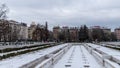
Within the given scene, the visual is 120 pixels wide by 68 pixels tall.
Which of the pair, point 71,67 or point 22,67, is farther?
point 71,67

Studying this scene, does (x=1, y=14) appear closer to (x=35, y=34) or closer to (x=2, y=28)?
(x=2, y=28)

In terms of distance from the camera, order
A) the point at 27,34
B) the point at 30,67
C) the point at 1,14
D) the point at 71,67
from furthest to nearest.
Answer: the point at 27,34 → the point at 1,14 → the point at 71,67 → the point at 30,67

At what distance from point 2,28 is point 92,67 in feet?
134

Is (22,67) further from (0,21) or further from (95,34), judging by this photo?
(95,34)

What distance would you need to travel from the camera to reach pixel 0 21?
181ft

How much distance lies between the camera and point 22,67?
40.1 ft

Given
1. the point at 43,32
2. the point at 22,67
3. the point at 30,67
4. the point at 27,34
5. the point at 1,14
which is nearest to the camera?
the point at 22,67

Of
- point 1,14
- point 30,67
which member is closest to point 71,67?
point 30,67

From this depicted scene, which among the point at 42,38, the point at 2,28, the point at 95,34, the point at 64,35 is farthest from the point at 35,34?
the point at 2,28

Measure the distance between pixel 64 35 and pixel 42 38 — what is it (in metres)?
17.0

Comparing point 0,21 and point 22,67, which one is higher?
point 0,21

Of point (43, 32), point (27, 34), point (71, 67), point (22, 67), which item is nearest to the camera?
point (22, 67)

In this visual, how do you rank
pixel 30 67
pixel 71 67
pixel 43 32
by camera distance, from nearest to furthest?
1. pixel 30 67
2. pixel 71 67
3. pixel 43 32

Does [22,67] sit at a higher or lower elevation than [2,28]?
lower
